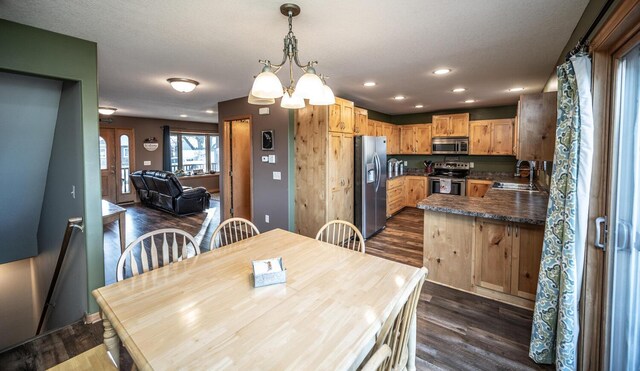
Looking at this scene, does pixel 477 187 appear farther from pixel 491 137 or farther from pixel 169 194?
pixel 169 194

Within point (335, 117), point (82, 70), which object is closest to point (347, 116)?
point (335, 117)

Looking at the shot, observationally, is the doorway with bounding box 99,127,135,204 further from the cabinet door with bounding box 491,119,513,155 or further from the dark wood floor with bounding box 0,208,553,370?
the cabinet door with bounding box 491,119,513,155

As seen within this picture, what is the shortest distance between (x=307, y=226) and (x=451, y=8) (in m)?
3.25

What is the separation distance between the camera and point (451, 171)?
6824 millimetres

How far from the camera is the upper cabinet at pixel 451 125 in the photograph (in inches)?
248

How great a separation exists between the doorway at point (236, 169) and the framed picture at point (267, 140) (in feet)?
2.45

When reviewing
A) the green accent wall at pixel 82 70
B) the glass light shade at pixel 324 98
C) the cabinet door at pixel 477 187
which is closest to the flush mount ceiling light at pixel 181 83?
the green accent wall at pixel 82 70

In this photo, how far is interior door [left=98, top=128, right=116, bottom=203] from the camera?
759 centimetres

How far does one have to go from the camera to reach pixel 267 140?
465 cm

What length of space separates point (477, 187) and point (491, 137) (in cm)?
109

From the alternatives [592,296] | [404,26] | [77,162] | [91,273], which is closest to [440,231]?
[592,296]

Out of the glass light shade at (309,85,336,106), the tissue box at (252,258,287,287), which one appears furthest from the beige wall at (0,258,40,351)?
the glass light shade at (309,85,336,106)

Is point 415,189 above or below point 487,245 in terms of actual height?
above

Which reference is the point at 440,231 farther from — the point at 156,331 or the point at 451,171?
the point at 451,171
